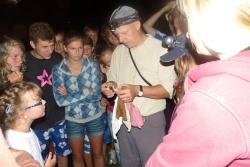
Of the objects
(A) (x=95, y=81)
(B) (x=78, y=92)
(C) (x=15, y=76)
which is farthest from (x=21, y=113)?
(A) (x=95, y=81)

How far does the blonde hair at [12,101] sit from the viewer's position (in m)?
3.18

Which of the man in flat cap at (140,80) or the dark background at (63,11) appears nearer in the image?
the man in flat cap at (140,80)

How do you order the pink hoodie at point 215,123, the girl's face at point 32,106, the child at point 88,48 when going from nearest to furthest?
the pink hoodie at point 215,123 < the girl's face at point 32,106 < the child at point 88,48

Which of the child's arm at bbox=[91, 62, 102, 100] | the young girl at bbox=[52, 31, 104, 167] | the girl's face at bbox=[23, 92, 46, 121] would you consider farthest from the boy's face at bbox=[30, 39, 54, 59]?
the girl's face at bbox=[23, 92, 46, 121]

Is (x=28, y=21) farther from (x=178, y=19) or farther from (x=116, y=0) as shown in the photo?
(x=178, y=19)

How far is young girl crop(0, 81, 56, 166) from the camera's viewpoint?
3113mm

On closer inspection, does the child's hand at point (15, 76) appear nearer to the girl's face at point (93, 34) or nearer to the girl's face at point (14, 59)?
the girl's face at point (14, 59)

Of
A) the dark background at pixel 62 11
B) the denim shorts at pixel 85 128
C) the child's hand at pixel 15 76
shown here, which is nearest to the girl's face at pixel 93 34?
the denim shorts at pixel 85 128

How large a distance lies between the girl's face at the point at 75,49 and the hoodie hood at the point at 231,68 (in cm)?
336

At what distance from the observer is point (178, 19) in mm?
3254

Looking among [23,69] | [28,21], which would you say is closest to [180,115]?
[23,69]

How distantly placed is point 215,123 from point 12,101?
263 cm

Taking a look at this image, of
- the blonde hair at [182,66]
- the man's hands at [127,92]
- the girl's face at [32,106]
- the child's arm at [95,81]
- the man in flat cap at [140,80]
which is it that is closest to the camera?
the blonde hair at [182,66]

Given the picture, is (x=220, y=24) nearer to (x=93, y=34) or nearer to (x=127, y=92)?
(x=127, y=92)
